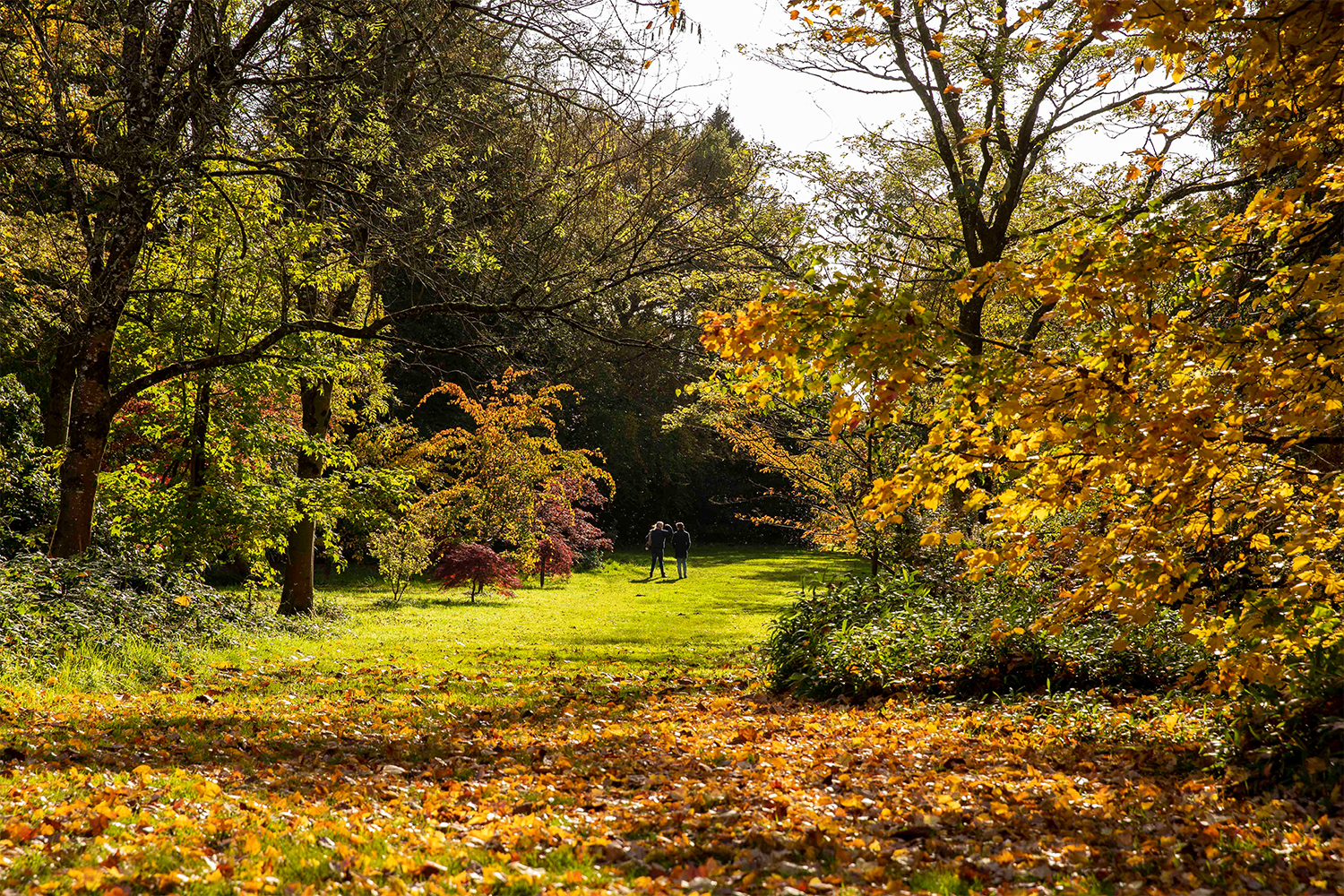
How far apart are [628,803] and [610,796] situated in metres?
0.20

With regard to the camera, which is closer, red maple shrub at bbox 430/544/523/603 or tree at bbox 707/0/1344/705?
tree at bbox 707/0/1344/705

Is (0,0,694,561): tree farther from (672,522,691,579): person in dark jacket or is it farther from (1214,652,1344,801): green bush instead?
(672,522,691,579): person in dark jacket

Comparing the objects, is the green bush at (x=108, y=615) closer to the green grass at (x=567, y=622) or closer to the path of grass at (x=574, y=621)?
the green grass at (x=567, y=622)

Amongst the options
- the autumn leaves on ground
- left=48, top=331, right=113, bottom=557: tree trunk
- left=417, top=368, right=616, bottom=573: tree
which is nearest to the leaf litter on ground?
the autumn leaves on ground

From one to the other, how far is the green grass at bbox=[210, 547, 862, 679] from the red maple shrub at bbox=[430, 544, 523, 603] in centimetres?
34

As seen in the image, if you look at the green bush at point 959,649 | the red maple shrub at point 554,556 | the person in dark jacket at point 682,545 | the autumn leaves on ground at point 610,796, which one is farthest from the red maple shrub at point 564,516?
the autumn leaves on ground at point 610,796

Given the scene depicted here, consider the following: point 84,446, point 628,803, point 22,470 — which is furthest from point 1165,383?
point 22,470

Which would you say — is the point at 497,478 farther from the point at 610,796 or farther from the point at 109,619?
the point at 610,796

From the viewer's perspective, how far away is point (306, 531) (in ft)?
44.5

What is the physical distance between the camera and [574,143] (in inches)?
325

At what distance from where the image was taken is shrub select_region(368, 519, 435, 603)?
1559 centimetres

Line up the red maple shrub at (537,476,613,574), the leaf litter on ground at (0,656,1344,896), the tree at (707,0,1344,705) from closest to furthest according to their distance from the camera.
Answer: the leaf litter on ground at (0,656,1344,896) → the tree at (707,0,1344,705) → the red maple shrub at (537,476,613,574)

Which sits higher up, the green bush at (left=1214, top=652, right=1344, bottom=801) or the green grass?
the green bush at (left=1214, top=652, right=1344, bottom=801)

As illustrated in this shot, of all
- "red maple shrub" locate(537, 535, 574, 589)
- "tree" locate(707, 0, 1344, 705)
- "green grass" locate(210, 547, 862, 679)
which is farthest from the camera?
"red maple shrub" locate(537, 535, 574, 589)
